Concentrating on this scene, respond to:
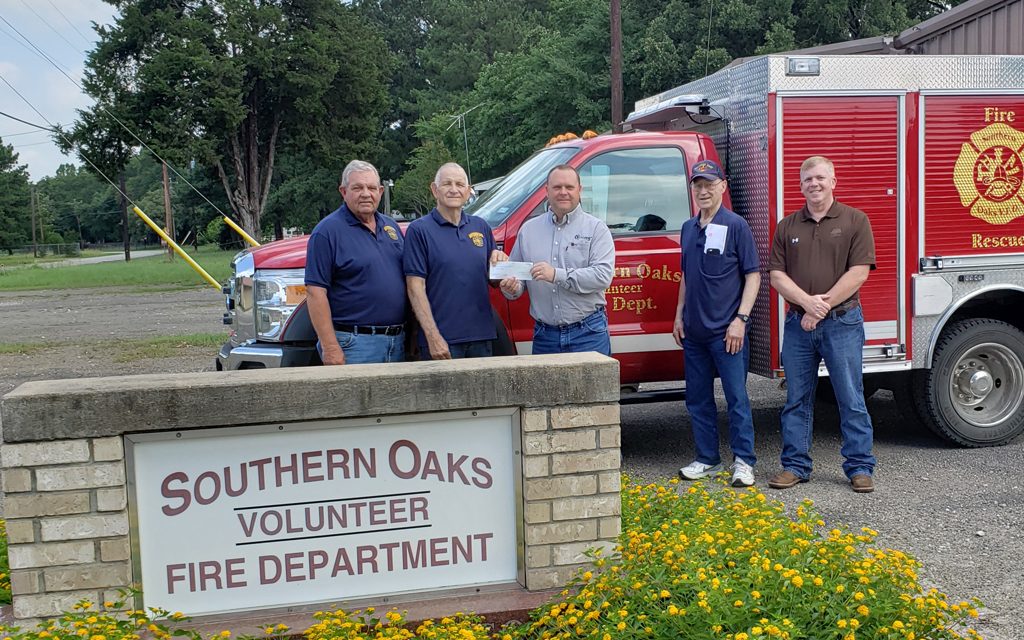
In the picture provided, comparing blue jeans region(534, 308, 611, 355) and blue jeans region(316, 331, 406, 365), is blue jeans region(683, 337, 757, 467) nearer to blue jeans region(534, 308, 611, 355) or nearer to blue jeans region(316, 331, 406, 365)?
blue jeans region(534, 308, 611, 355)

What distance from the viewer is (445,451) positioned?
3887 mm

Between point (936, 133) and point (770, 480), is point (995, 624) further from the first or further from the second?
point (936, 133)

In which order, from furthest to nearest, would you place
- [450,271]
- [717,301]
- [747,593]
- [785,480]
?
[785,480] < [717,301] < [450,271] < [747,593]

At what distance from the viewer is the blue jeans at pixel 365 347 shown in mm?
4895

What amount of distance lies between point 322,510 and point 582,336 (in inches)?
83.7

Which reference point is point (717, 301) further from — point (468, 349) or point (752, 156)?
point (468, 349)

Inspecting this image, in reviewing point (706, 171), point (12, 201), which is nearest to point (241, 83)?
point (706, 171)

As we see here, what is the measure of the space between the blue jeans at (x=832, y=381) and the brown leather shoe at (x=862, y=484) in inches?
2.0


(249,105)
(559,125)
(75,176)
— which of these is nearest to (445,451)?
(559,125)

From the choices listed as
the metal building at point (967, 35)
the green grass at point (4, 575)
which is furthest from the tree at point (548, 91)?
the green grass at point (4, 575)

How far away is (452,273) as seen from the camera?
502 cm

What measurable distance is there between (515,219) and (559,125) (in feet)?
110

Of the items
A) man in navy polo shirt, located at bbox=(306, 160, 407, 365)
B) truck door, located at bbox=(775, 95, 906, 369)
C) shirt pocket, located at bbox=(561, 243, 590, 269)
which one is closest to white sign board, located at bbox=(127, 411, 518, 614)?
man in navy polo shirt, located at bbox=(306, 160, 407, 365)

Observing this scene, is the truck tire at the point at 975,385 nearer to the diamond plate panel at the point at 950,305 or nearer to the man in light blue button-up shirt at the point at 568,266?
the diamond plate panel at the point at 950,305
